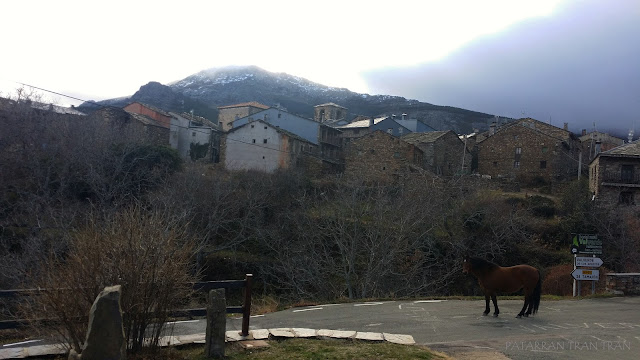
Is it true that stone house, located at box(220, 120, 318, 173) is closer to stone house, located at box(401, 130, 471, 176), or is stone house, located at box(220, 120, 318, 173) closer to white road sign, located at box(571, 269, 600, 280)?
stone house, located at box(401, 130, 471, 176)

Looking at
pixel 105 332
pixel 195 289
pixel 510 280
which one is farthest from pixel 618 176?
pixel 105 332

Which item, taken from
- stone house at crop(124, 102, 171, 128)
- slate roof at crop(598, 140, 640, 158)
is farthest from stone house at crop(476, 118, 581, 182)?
stone house at crop(124, 102, 171, 128)

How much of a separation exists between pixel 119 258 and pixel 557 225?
114ft

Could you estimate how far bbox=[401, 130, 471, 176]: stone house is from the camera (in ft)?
165

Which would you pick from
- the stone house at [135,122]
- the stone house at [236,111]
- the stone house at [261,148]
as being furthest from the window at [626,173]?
the stone house at [236,111]

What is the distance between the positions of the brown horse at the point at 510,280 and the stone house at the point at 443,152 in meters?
37.1

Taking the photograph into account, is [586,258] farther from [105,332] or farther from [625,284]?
[105,332]

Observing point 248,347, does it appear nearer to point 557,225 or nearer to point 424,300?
point 424,300

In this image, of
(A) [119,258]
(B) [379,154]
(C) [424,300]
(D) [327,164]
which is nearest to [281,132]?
(D) [327,164]

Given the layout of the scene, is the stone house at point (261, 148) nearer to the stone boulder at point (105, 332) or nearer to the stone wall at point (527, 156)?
the stone wall at point (527, 156)

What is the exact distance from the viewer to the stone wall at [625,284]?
16.3m

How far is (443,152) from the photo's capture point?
51781mm

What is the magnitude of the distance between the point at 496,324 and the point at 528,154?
145 feet

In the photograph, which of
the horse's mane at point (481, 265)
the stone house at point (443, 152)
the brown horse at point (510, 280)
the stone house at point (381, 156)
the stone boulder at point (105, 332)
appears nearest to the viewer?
the stone boulder at point (105, 332)
